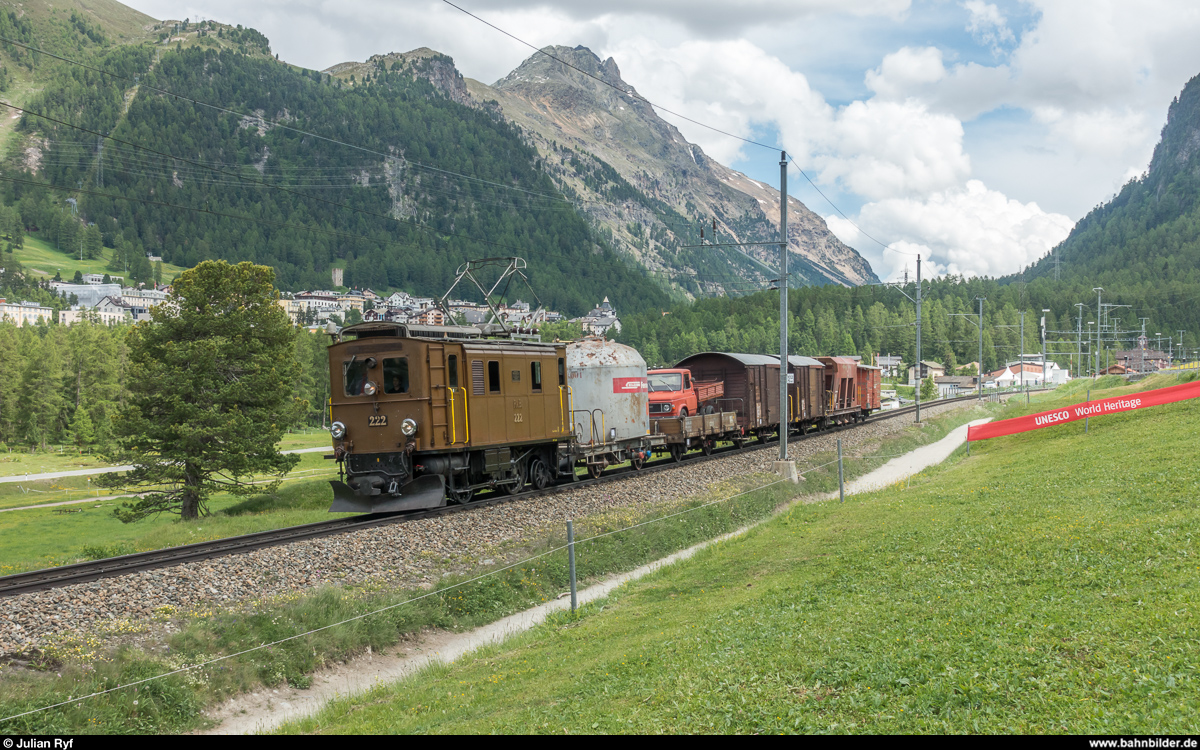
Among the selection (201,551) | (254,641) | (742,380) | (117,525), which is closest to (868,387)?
(742,380)

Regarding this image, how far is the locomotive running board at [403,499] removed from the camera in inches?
746

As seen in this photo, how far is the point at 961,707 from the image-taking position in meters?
5.87

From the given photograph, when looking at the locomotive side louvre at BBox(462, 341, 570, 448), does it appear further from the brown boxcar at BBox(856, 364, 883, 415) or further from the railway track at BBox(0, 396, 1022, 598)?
the brown boxcar at BBox(856, 364, 883, 415)

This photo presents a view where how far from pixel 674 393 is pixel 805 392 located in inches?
479

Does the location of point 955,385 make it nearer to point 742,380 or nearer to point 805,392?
point 805,392

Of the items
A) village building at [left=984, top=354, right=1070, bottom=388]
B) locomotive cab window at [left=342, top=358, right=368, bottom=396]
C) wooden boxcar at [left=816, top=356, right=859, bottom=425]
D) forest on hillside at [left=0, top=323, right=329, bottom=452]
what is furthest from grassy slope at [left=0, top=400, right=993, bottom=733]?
village building at [left=984, top=354, right=1070, bottom=388]

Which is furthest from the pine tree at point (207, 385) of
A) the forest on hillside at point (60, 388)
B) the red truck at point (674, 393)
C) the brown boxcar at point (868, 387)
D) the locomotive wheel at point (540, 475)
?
the forest on hillside at point (60, 388)

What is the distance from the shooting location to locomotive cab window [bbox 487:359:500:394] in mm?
20766

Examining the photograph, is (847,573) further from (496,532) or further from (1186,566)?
(496,532)

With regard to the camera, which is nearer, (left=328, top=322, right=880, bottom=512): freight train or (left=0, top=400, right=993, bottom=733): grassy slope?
(left=0, top=400, right=993, bottom=733): grassy slope

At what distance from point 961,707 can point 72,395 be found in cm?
12158

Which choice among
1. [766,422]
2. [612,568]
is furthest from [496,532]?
[766,422]

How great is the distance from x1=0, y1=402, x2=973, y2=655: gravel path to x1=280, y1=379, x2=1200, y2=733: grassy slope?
3.64 meters

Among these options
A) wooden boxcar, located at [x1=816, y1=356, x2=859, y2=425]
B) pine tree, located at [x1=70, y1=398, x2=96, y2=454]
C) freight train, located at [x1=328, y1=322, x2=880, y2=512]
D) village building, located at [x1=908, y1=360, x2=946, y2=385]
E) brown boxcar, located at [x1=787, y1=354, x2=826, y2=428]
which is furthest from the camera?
village building, located at [x1=908, y1=360, x2=946, y2=385]
